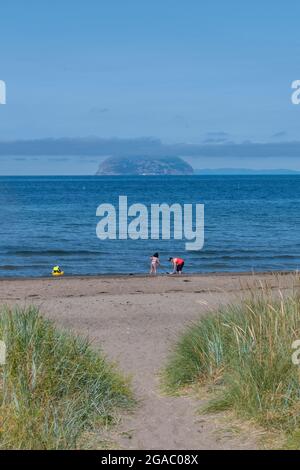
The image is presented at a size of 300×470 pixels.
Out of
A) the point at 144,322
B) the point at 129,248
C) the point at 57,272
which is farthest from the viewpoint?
the point at 129,248

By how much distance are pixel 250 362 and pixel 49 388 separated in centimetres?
188

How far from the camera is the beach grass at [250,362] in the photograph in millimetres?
6836

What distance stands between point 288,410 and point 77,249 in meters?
24.1

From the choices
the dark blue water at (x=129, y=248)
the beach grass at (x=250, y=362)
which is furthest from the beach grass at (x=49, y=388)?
the dark blue water at (x=129, y=248)

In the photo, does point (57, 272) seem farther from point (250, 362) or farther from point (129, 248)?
point (250, 362)

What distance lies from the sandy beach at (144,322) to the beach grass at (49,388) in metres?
0.31

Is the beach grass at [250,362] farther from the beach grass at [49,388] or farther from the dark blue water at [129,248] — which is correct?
the dark blue water at [129,248]

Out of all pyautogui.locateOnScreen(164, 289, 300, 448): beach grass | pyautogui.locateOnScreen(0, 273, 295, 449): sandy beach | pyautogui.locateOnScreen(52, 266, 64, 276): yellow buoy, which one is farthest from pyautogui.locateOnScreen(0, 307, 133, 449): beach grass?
pyautogui.locateOnScreen(52, 266, 64, 276): yellow buoy

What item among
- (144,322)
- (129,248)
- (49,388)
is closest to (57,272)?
(129,248)

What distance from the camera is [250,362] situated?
7180mm

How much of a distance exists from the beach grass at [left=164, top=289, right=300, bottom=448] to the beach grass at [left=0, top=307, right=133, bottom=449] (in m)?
0.83

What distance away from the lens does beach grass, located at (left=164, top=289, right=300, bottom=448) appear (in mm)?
6836

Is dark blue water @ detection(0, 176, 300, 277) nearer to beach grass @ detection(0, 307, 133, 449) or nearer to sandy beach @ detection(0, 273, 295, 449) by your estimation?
sandy beach @ detection(0, 273, 295, 449)
